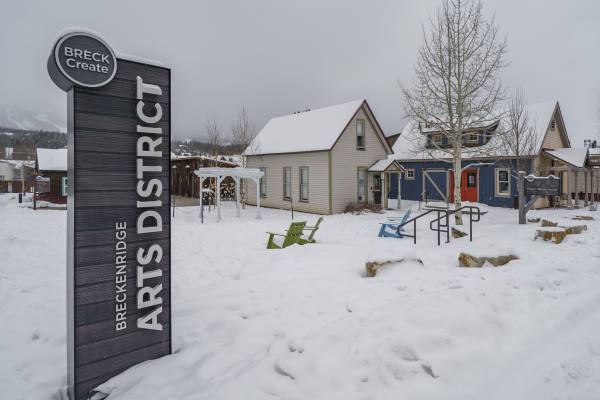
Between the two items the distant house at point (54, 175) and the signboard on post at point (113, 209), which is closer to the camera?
the signboard on post at point (113, 209)

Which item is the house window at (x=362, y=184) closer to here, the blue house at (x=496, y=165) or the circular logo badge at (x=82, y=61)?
the blue house at (x=496, y=165)

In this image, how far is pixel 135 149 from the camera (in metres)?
4.10

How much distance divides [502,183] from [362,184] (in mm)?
8228

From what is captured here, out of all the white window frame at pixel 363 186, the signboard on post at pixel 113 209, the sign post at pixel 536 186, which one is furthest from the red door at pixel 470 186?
the signboard on post at pixel 113 209

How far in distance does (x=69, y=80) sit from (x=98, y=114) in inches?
15.5

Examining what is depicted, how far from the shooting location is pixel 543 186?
44.5 feet

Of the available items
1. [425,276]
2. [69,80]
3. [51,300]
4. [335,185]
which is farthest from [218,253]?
[335,185]

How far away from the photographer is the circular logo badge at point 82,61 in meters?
3.57

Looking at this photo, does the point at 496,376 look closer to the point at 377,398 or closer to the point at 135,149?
the point at 377,398

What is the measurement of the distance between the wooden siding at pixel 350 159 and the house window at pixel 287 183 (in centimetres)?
357

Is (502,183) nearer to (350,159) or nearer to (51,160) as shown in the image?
(350,159)

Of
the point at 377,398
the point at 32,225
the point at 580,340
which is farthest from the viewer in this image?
the point at 32,225

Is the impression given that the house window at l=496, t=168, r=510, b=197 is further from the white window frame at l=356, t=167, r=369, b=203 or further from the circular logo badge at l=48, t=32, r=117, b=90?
the circular logo badge at l=48, t=32, r=117, b=90

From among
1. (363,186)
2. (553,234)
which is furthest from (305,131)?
(553,234)
